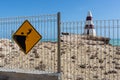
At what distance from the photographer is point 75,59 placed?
13711mm

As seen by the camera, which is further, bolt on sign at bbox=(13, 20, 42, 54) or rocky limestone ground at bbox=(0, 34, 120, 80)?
rocky limestone ground at bbox=(0, 34, 120, 80)

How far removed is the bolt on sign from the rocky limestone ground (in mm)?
1014

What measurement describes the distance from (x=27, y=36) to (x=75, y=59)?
342 centimetres

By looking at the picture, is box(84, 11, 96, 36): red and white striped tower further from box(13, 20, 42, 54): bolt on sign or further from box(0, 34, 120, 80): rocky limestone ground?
box(13, 20, 42, 54): bolt on sign

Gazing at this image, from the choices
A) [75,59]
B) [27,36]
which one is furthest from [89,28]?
[75,59]

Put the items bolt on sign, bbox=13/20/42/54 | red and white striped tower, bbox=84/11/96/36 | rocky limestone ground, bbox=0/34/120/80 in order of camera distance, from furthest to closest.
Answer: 1. rocky limestone ground, bbox=0/34/120/80
2. bolt on sign, bbox=13/20/42/54
3. red and white striped tower, bbox=84/11/96/36

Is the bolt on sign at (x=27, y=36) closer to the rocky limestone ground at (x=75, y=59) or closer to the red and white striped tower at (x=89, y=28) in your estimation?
the rocky limestone ground at (x=75, y=59)

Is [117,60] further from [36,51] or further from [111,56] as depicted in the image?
[36,51]

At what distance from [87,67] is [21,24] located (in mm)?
3408

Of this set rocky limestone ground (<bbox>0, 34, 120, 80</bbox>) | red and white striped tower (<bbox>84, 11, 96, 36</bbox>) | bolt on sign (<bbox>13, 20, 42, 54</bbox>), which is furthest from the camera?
rocky limestone ground (<bbox>0, 34, 120, 80</bbox>)

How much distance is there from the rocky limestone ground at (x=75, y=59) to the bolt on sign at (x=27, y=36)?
101 cm

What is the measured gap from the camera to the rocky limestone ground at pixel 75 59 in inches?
477

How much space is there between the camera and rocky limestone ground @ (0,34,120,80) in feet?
39.7

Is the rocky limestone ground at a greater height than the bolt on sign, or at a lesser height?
lesser
